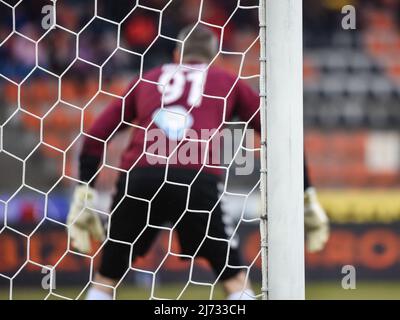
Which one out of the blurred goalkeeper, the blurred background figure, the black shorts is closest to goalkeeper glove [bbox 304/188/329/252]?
the blurred goalkeeper

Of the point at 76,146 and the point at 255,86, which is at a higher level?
the point at 255,86

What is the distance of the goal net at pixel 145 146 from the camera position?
4.80 feet

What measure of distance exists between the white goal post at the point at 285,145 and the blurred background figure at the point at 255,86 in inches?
109

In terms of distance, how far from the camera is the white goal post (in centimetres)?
146

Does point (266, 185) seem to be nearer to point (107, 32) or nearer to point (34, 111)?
point (34, 111)

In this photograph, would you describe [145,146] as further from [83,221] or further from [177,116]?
[83,221]

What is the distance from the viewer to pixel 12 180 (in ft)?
15.7

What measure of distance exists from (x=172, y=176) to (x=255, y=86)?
2.27m

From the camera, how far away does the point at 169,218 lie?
2.39m

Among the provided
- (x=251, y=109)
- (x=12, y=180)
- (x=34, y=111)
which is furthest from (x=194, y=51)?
(x=34, y=111)

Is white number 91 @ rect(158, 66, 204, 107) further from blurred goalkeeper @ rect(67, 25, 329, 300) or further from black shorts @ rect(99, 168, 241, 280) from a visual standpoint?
black shorts @ rect(99, 168, 241, 280)

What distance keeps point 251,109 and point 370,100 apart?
3.40 m

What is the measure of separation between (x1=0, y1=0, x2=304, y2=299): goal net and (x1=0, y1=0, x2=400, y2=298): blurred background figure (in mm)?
12

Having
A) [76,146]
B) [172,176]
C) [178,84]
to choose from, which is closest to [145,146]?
[172,176]
